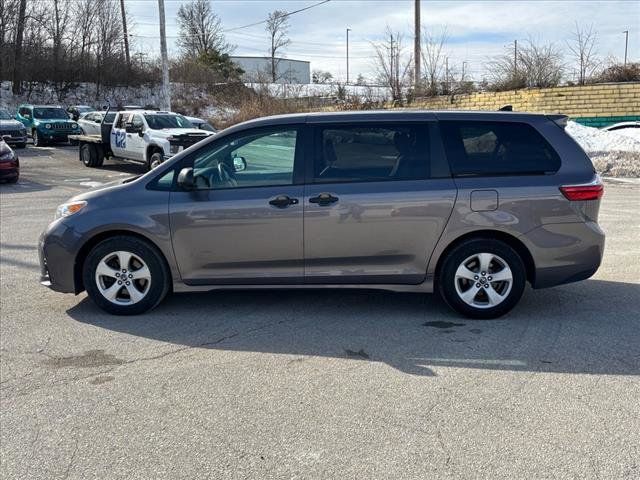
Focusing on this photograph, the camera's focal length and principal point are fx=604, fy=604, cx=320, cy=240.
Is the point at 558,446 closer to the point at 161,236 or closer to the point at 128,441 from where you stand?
the point at 128,441

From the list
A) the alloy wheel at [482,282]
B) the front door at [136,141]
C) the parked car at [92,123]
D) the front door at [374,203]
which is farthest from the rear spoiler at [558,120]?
the parked car at [92,123]

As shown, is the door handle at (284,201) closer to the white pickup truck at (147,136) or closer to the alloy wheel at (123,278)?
the alloy wheel at (123,278)

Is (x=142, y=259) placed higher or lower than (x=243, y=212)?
lower

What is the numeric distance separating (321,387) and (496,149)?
8.84ft

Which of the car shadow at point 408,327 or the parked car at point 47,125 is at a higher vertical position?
the parked car at point 47,125

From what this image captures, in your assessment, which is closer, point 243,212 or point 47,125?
point 243,212

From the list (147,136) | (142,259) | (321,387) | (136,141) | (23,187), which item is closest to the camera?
(321,387)

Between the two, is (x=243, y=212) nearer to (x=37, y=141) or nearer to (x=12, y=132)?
(x=12, y=132)

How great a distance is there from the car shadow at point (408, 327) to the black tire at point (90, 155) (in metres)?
16.4

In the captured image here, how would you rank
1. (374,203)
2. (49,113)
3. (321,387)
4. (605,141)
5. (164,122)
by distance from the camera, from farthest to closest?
(49,113), (605,141), (164,122), (374,203), (321,387)

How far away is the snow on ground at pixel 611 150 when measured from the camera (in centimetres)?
1720

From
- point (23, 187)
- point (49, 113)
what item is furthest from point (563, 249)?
point (49, 113)

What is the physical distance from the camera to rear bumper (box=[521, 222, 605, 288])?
5.18 meters

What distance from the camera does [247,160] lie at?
5.39 metres
